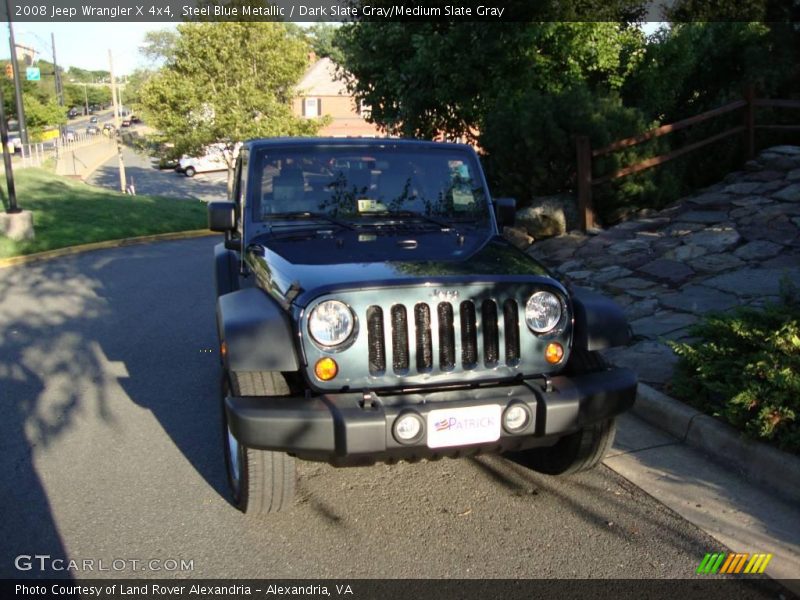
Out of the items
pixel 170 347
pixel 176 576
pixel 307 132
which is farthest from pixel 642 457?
pixel 307 132

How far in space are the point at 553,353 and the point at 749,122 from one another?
Result: 385 inches

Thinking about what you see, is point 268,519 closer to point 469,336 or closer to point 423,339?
point 423,339

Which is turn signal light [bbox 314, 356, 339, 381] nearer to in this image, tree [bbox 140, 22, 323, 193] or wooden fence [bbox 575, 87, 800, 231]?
wooden fence [bbox 575, 87, 800, 231]

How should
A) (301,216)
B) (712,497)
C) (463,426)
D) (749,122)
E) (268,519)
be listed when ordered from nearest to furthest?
1. (463,426)
2. (268,519)
3. (712,497)
4. (301,216)
5. (749,122)

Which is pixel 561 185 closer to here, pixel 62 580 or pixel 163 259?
pixel 163 259

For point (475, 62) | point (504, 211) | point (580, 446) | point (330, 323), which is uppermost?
point (475, 62)

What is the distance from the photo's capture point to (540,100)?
36.1 feet

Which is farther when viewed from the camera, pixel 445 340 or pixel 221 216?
pixel 221 216

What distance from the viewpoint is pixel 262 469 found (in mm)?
3689

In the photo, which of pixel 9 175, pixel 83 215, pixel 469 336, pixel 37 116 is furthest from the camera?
pixel 37 116

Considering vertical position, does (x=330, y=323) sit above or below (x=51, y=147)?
below

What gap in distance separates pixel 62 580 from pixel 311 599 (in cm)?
113

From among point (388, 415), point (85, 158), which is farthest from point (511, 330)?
point (85, 158)

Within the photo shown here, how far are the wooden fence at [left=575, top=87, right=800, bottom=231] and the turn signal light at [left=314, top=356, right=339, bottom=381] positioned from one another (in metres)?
7.67
